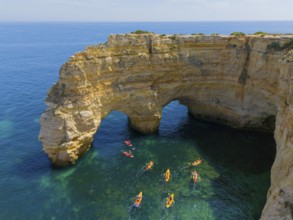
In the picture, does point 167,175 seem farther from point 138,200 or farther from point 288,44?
point 288,44

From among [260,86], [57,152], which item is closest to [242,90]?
[260,86]

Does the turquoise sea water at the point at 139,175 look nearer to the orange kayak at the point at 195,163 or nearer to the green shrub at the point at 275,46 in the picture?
the orange kayak at the point at 195,163

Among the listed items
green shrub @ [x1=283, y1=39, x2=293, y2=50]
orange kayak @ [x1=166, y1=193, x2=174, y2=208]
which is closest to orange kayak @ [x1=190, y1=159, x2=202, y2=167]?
orange kayak @ [x1=166, y1=193, x2=174, y2=208]

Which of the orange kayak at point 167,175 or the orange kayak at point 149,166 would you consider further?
the orange kayak at point 149,166

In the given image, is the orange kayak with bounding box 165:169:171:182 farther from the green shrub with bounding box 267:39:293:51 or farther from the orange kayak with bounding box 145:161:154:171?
the green shrub with bounding box 267:39:293:51

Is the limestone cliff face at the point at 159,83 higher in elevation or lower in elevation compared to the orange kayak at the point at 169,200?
higher

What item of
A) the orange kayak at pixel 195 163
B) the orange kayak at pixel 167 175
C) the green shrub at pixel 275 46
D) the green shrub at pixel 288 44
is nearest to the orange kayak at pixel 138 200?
the orange kayak at pixel 167 175

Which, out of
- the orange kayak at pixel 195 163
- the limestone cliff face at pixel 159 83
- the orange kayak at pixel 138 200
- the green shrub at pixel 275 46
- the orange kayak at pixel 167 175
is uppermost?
the green shrub at pixel 275 46

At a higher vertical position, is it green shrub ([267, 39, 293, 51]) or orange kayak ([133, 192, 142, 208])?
green shrub ([267, 39, 293, 51])

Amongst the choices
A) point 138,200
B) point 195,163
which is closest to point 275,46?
point 195,163
